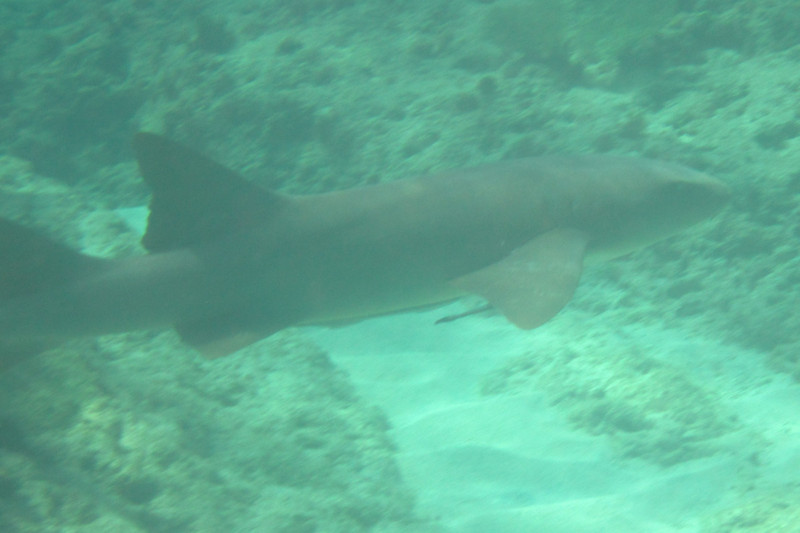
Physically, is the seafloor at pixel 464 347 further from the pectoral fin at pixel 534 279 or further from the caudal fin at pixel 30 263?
the pectoral fin at pixel 534 279

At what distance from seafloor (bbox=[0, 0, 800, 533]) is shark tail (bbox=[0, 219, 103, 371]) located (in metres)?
0.46

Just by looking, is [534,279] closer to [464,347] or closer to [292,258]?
[292,258]

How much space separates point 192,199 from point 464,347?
287 cm

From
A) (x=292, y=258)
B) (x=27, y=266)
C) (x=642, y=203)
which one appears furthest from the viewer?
(x=642, y=203)

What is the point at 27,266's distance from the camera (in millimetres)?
2809

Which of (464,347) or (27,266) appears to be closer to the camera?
(27,266)

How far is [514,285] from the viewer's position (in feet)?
9.50

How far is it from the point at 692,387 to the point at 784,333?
2.53 ft

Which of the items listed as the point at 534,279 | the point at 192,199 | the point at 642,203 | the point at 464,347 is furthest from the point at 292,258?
the point at 464,347

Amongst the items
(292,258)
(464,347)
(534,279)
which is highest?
(464,347)

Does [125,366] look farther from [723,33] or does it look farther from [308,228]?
[723,33]

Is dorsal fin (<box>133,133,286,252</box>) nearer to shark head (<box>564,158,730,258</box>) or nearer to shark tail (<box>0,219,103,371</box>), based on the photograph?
shark tail (<box>0,219,103,371</box>)

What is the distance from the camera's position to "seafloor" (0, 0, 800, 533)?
312cm

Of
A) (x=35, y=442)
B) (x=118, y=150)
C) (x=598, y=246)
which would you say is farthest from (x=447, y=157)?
(x=118, y=150)
